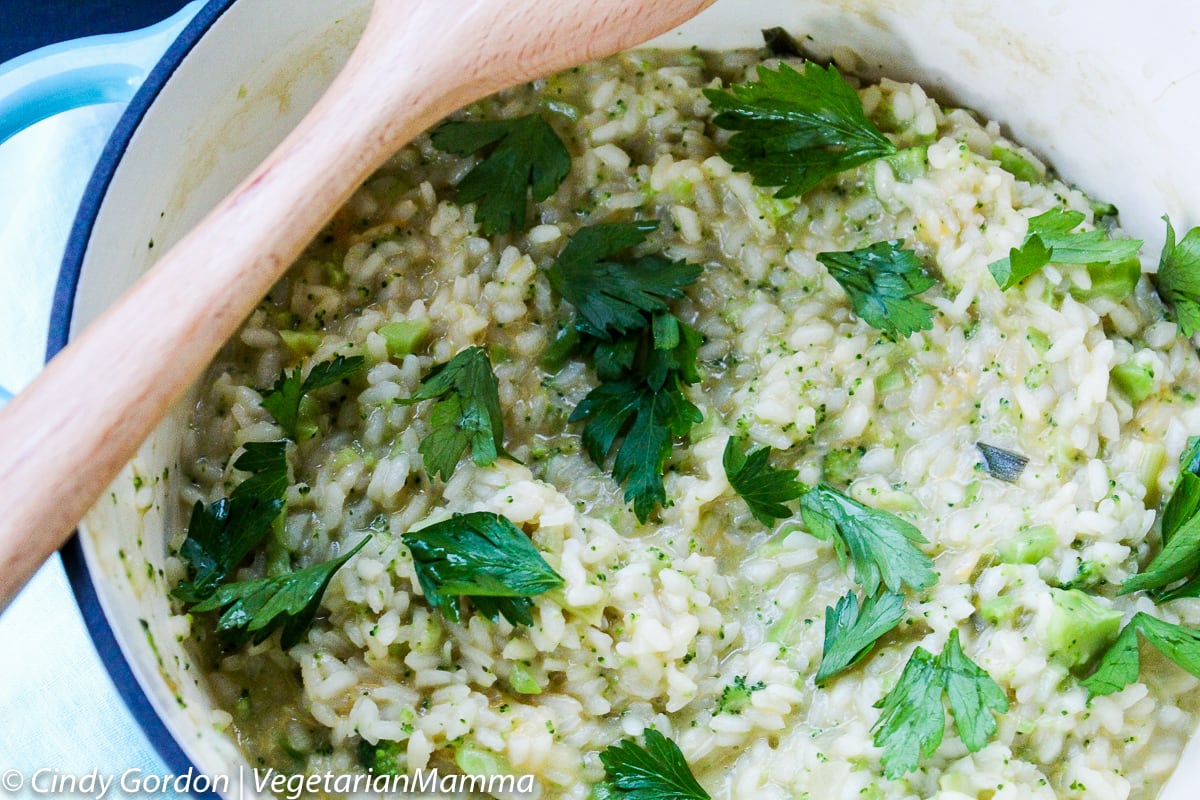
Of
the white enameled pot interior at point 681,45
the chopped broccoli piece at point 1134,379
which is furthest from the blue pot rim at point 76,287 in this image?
the chopped broccoli piece at point 1134,379

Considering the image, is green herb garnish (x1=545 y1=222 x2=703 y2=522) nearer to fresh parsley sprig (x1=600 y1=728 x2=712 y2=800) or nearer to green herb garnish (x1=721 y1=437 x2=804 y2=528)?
green herb garnish (x1=721 y1=437 x2=804 y2=528)

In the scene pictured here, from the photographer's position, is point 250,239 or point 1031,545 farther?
point 1031,545

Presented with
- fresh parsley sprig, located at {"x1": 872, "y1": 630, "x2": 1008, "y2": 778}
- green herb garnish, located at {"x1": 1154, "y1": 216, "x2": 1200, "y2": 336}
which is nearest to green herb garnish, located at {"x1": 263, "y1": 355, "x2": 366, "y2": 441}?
fresh parsley sprig, located at {"x1": 872, "y1": 630, "x2": 1008, "y2": 778}

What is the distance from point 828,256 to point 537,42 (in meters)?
0.68

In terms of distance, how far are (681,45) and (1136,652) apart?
55.2 inches

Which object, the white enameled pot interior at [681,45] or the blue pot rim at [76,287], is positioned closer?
the blue pot rim at [76,287]

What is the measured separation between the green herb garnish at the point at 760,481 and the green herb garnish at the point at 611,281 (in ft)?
0.99

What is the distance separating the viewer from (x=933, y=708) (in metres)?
1.92

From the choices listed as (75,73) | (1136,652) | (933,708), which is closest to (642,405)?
(933,708)

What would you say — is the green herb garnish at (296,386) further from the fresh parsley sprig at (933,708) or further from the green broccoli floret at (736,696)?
the fresh parsley sprig at (933,708)

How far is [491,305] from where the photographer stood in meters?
2.20

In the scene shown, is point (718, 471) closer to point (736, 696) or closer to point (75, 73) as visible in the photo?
point (736, 696)

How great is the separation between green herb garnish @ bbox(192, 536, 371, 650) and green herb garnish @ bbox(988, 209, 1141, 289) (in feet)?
4.02

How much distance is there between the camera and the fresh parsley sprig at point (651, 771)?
76.4 inches
